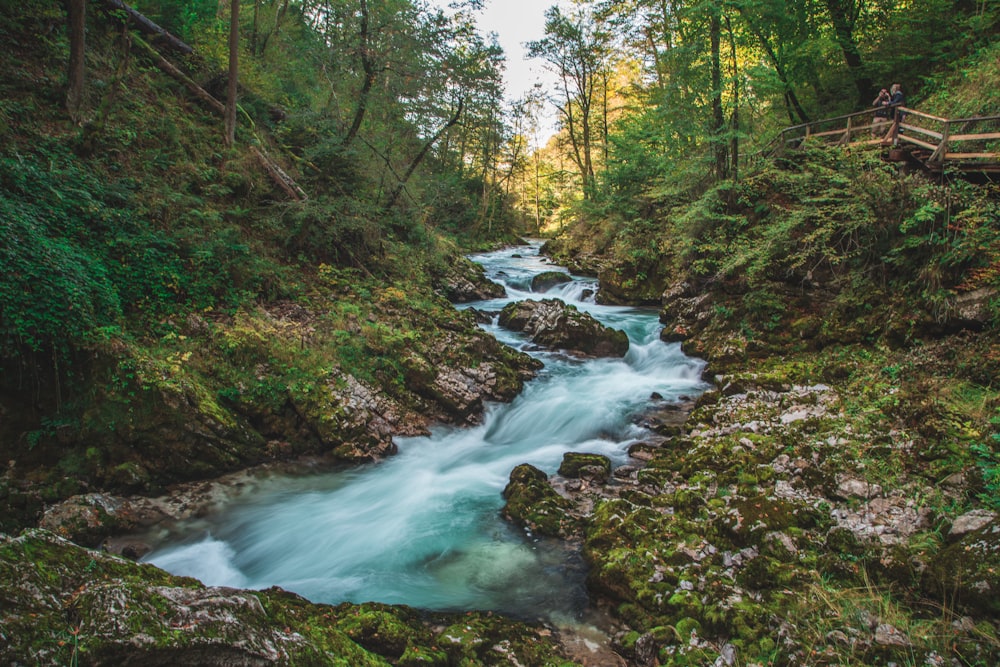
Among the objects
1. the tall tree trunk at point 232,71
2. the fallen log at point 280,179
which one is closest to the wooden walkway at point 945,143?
the fallen log at point 280,179

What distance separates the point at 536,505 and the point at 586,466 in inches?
52.1

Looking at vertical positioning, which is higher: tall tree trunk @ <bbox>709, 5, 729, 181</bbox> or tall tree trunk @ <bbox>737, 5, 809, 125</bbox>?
tall tree trunk @ <bbox>737, 5, 809, 125</bbox>

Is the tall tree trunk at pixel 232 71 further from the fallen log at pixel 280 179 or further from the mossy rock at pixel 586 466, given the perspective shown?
the mossy rock at pixel 586 466

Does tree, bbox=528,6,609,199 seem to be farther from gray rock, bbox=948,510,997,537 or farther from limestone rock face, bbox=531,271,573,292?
gray rock, bbox=948,510,997,537

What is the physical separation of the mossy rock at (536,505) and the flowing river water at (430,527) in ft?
0.59

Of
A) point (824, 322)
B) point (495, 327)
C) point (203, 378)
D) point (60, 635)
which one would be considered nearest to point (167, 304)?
point (203, 378)

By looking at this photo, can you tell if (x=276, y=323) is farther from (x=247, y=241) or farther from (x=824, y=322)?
(x=824, y=322)

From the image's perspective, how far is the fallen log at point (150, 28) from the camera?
1012cm

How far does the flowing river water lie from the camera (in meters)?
5.09

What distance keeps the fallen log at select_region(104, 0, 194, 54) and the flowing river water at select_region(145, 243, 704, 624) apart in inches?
453

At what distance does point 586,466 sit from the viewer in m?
7.13

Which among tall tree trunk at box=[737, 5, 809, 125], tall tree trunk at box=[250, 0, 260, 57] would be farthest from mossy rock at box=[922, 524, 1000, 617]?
tall tree trunk at box=[250, 0, 260, 57]

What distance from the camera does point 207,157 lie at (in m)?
9.70

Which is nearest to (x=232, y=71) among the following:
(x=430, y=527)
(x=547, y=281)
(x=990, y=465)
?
(x=430, y=527)
